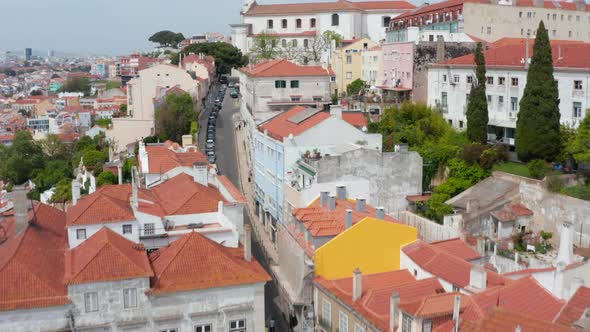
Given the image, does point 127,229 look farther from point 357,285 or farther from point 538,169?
point 538,169

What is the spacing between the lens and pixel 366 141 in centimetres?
4547

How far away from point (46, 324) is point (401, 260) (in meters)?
14.5

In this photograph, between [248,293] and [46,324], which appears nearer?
[46,324]

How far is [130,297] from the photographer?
24000 millimetres

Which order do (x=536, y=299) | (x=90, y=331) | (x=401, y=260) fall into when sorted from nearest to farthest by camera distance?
1. (x=536, y=299)
2. (x=90, y=331)
3. (x=401, y=260)

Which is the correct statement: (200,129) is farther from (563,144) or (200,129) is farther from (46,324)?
(46,324)

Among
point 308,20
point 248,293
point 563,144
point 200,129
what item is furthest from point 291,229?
point 308,20

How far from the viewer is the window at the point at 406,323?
20266 millimetres

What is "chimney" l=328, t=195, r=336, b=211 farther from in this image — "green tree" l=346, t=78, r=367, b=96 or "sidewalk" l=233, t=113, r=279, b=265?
"green tree" l=346, t=78, r=367, b=96

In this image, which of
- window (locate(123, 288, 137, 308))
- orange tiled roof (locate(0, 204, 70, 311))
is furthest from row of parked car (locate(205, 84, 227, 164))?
window (locate(123, 288, 137, 308))

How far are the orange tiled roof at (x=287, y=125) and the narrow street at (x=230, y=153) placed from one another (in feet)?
21.8

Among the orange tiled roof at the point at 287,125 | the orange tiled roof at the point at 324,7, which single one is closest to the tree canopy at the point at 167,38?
the orange tiled roof at the point at 324,7

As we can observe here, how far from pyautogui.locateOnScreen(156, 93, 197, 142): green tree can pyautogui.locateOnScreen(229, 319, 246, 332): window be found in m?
43.3

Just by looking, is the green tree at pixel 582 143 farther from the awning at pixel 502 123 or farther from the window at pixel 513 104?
the window at pixel 513 104
